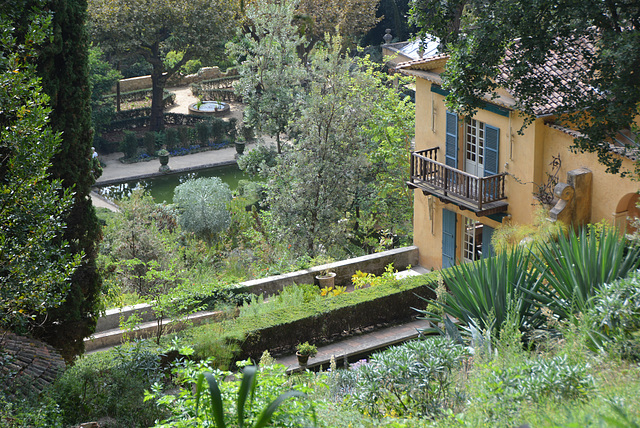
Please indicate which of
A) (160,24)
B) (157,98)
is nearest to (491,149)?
(160,24)

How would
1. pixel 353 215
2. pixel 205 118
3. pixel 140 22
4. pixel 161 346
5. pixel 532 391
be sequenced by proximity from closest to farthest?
pixel 532 391 → pixel 161 346 → pixel 353 215 → pixel 140 22 → pixel 205 118

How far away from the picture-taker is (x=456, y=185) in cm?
1517

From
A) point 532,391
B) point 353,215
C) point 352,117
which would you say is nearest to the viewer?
point 532,391

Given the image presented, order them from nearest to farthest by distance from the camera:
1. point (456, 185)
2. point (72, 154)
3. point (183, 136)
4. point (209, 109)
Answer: point (72, 154) → point (456, 185) → point (183, 136) → point (209, 109)

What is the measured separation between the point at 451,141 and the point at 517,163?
2.09 meters

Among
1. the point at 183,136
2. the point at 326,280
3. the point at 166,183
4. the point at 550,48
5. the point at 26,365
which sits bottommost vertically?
the point at 166,183

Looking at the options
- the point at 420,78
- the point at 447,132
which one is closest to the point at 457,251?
the point at 447,132

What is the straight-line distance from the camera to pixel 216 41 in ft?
104

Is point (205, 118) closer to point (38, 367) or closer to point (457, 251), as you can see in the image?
point (457, 251)

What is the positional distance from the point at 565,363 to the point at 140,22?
92.9ft

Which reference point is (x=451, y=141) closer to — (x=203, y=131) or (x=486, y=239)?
(x=486, y=239)

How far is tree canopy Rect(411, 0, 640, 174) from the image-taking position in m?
10.8

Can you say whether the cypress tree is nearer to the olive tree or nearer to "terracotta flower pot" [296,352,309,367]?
"terracotta flower pot" [296,352,309,367]

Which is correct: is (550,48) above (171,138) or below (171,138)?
above
